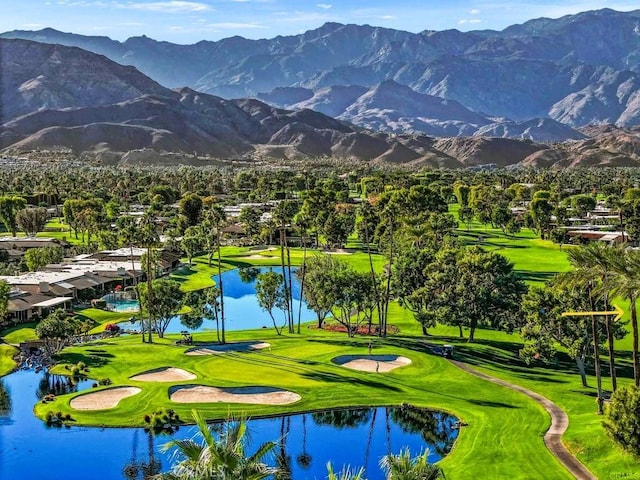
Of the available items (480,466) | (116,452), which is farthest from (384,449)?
(116,452)

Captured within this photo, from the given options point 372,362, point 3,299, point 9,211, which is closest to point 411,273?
point 372,362

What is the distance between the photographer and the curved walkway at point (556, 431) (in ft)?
145

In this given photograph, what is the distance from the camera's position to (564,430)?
166 feet

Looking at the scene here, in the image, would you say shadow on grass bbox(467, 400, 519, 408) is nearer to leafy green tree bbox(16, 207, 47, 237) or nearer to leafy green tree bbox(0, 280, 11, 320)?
leafy green tree bbox(0, 280, 11, 320)

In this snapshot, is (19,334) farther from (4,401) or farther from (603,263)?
(603,263)

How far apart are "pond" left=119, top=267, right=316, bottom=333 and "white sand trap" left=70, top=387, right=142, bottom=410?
84.5ft

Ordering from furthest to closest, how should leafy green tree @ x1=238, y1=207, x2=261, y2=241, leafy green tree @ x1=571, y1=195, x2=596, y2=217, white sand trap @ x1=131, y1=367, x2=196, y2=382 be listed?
leafy green tree @ x1=571, y1=195, x2=596, y2=217, leafy green tree @ x1=238, y1=207, x2=261, y2=241, white sand trap @ x1=131, y1=367, x2=196, y2=382

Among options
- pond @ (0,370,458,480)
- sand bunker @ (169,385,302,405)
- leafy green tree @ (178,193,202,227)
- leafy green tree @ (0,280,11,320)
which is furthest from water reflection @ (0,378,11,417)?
leafy green tree @ (178,193,202,227)

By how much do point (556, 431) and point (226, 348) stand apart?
3288 centimetres

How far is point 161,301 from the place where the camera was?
7900 centimetres

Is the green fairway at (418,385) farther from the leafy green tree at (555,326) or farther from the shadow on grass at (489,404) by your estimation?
the leafy green tree at (555,326)

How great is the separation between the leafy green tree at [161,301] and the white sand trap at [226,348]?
259 inches

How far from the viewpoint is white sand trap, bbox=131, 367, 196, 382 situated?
64062 millimetres

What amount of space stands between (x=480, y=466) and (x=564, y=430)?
771 cm
